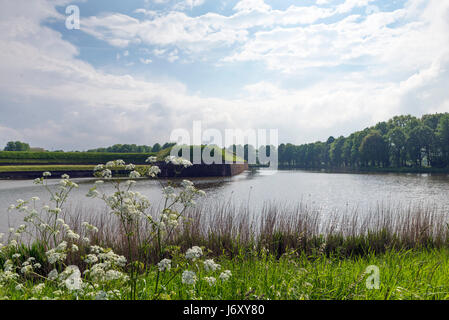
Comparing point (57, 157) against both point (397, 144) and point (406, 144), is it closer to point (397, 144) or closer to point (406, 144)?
point (406, 144)

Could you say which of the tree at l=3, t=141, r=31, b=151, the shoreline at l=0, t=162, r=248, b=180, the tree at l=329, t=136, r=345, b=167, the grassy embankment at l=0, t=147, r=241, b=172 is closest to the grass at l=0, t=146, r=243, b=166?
the grassy embankment at l=0, t=147, r=241, b=172

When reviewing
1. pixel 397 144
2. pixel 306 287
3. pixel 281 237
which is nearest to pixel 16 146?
pixel 281 237

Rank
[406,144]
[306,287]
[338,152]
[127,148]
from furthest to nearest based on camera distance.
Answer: [127,148]
[338,152]
[406,144]
[306,287]

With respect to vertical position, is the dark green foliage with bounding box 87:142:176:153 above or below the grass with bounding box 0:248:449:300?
above

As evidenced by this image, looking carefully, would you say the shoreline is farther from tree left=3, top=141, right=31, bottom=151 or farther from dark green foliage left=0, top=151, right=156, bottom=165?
tree left=3, top=141, right=31, bottom=151

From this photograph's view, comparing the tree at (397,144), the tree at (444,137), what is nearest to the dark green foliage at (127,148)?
the tree at (397,144)

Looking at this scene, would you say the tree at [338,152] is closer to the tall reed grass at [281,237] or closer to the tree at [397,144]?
the tree at [397,144]

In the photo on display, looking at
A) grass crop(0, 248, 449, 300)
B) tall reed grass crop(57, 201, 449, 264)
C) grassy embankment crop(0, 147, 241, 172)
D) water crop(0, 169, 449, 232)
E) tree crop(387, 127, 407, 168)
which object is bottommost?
water crop(0, 169, 449, 232)

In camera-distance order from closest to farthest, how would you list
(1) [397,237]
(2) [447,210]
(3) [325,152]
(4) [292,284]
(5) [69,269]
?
1. (5) [69,269]
2. (4) [292,284]
3. (1) [397,237]
4. (2) [447,210]
5. (3) [325,152]
